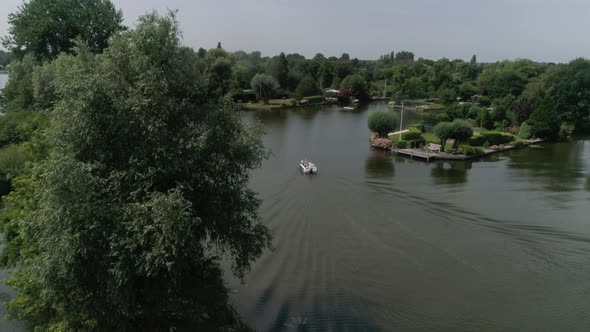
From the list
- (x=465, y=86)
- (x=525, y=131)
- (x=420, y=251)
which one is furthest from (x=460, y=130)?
(x=465, y=86)

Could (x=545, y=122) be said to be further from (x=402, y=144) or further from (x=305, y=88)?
(x=305, y=88)

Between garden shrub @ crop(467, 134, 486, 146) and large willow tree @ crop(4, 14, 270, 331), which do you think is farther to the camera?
garden shrub @ crop(467, 134, 486, 146)

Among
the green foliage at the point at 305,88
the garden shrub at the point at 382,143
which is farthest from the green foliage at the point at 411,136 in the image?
the green foliage at the point at 305,88

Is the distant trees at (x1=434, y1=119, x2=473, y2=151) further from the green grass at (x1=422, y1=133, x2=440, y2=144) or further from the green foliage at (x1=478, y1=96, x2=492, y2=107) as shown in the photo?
the green foliage at (x1=478, y1=96, x2=492, y2=107)

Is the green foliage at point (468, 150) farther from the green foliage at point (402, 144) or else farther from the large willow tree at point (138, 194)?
the large willow tree at point (138, 194)

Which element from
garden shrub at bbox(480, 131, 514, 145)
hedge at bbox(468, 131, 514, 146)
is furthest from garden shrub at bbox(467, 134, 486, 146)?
garden shrub at bbox(480, 131, 514, 145)

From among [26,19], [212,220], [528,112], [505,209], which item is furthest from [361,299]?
[528,112]
